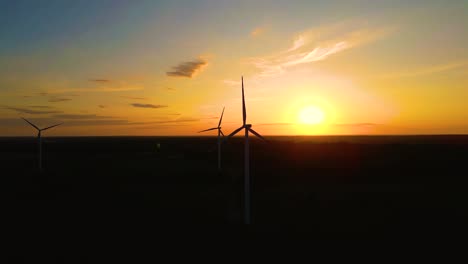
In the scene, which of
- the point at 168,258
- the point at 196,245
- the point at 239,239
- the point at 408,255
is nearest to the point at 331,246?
Answer: the point at 408,255

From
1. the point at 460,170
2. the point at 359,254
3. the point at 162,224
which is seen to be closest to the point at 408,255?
the point at 359,254

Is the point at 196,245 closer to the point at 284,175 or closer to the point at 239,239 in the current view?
the point at 239,239

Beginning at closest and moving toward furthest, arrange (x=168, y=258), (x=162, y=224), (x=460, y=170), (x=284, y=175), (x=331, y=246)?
(x=168, y=258)
(x=331, y=246)
(x=162, y=224)
(x=284, y=175)
(x=460, y=170)

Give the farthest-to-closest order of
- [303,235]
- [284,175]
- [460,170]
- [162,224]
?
[460,170], [284,175], [162,224], [303,235]

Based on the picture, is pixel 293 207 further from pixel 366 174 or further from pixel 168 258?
pixel 366 174

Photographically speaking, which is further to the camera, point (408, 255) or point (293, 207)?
point (293, 207)

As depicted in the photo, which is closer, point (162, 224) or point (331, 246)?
point (331, 246)

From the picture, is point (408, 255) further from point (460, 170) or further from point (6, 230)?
point (460, 170)

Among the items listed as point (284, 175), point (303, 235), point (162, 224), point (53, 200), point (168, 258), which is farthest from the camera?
point (284, 175)

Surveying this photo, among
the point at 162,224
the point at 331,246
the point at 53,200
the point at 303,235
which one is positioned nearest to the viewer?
the point at 331,246
